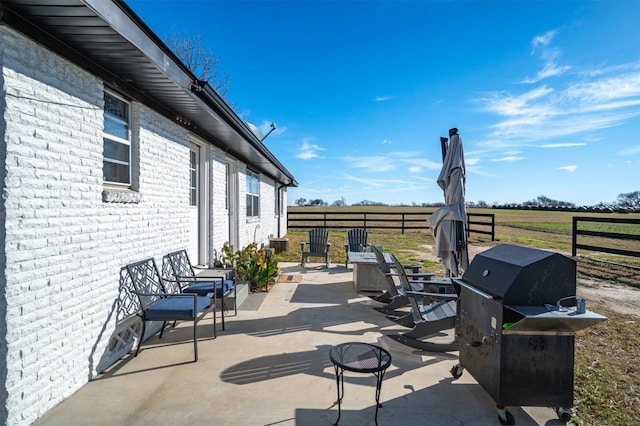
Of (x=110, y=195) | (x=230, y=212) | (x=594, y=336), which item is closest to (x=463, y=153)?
(x=594, y=336)

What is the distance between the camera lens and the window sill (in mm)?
3074

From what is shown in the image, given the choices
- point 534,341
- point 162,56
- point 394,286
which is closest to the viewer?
point 534,341

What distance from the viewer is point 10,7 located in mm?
1998

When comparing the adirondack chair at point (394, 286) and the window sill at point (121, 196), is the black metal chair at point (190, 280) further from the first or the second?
the adirondack chair at point (394, 286)

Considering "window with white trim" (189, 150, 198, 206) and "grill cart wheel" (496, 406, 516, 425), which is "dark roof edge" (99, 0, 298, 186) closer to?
"window with white trim" (189, 150, 198, 206)

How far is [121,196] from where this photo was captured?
3.28 metres

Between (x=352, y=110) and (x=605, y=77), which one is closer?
(x=605, y=77)

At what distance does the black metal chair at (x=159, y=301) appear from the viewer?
10.5 feet

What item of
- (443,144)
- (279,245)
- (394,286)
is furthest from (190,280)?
(279,245)

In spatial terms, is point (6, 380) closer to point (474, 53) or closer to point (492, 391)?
point (492, 391)

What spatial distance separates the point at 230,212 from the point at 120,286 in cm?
461

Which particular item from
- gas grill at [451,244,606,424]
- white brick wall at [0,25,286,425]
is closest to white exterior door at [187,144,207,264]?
white brick wall at [0,25,286,425]

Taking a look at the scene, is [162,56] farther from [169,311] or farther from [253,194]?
A: [253,194]

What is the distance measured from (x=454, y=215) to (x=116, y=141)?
4233 millimetres
